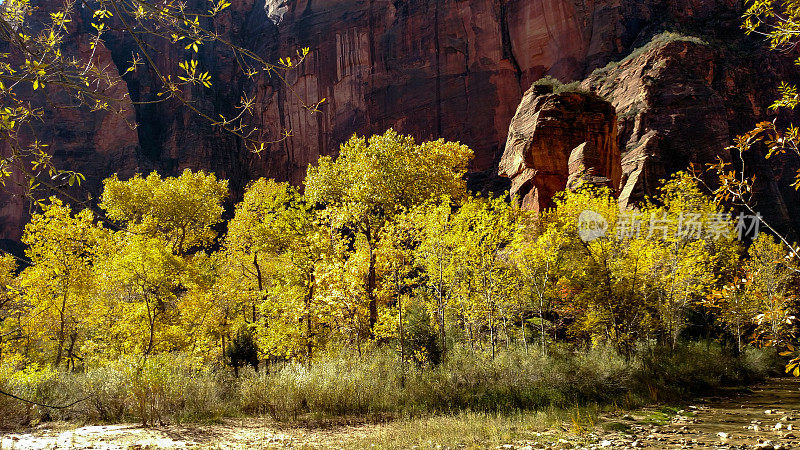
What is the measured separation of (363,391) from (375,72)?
60.5m

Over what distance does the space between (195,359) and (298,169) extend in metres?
54.6

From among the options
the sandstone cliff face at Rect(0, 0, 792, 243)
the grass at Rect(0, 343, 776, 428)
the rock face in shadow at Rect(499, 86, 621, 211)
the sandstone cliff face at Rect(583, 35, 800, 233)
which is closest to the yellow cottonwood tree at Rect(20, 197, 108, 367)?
the grass at Rect(0, 343, 776, 428)

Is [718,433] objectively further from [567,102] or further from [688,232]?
[567,102]

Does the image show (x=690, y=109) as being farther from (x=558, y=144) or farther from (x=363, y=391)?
(x=363, y=391)

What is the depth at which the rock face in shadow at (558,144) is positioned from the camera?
100 feet

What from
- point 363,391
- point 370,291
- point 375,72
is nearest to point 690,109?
point 375,72

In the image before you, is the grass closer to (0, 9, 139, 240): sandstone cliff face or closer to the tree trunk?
the tree trunk

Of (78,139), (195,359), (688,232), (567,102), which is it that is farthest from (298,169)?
(688,232)

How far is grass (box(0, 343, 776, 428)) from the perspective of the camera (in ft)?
44.1

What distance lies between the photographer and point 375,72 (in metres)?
67.3

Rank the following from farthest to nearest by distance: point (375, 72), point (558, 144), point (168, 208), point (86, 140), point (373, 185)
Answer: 1. point (375, 72)
2. point (86, 140)
3. point (558, 144)
4. point (168, 208)
5. point (373, 185)

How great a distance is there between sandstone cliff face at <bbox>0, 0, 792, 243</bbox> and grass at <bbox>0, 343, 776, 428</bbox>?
4456cm

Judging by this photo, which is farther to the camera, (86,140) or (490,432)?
(86,140)

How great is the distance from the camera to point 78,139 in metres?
63.9
